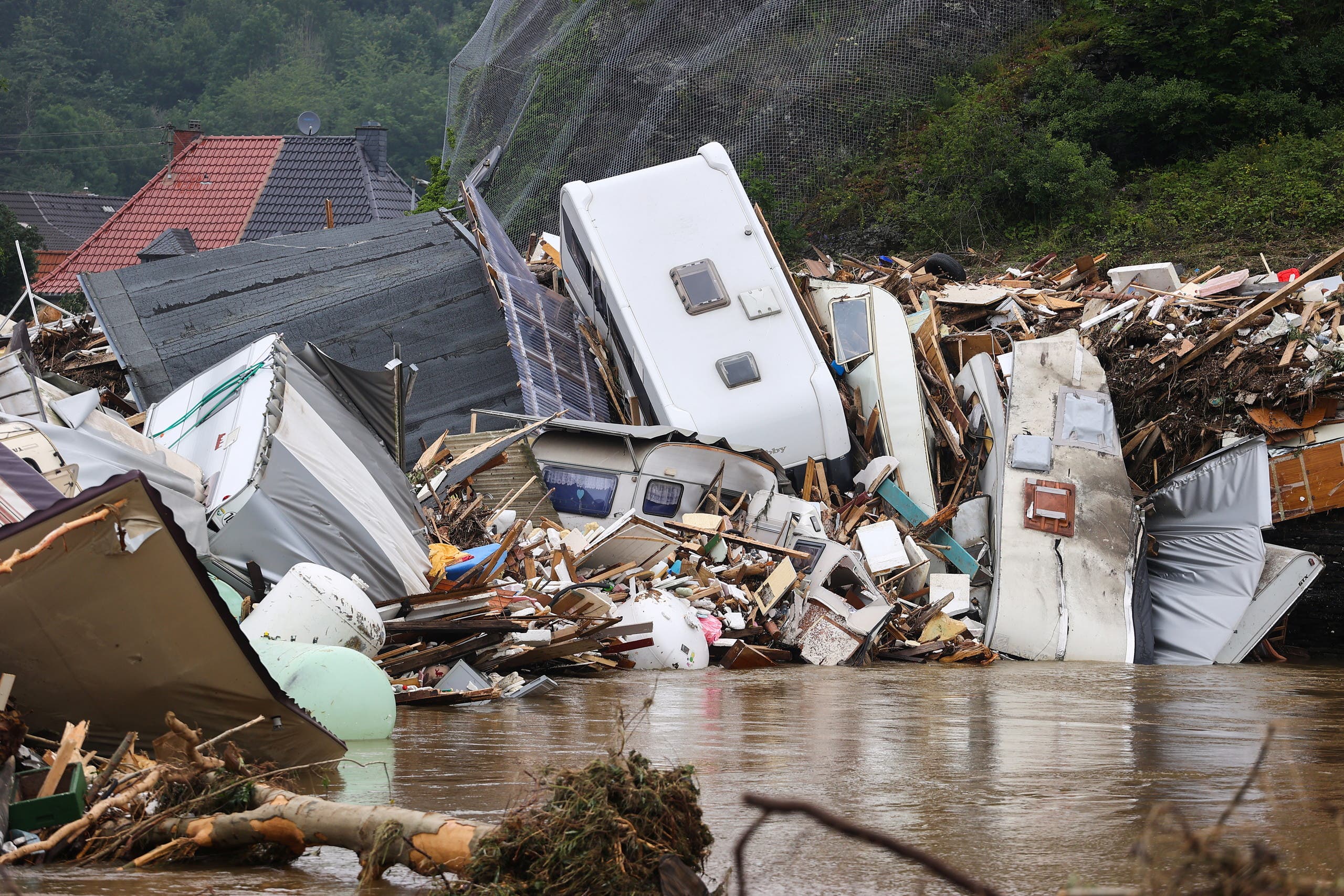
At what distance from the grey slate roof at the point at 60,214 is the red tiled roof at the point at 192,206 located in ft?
32.1

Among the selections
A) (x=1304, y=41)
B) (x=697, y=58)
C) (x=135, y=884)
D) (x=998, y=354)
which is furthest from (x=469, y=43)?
(x=135, y=884)

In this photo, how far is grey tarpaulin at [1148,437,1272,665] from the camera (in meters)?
10.8

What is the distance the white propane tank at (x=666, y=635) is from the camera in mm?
8703

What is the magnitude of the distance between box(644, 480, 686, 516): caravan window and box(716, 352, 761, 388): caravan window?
1.39 m

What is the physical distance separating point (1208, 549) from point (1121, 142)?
442 inches

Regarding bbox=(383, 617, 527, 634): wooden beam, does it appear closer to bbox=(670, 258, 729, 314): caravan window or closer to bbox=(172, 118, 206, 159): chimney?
bbox=(670, 258, 729, 314): caravan window

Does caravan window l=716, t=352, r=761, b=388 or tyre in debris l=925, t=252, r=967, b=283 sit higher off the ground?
tyre in debris l=925, t=252, r=967, b=283

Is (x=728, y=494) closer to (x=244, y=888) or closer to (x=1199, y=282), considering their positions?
(x=1199, y=282)

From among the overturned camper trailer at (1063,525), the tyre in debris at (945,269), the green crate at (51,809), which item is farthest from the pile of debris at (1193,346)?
the green crate at (51,809)

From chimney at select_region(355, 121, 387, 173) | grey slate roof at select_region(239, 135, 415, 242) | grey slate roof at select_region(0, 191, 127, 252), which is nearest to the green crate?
grey slate roof at select_region(239, 135, 415, 242)

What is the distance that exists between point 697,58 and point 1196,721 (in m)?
16.5

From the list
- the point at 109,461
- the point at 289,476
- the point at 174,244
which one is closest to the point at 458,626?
the point at 289,476

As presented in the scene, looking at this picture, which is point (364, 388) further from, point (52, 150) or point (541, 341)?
point (52, 150)

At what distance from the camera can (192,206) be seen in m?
31.9
